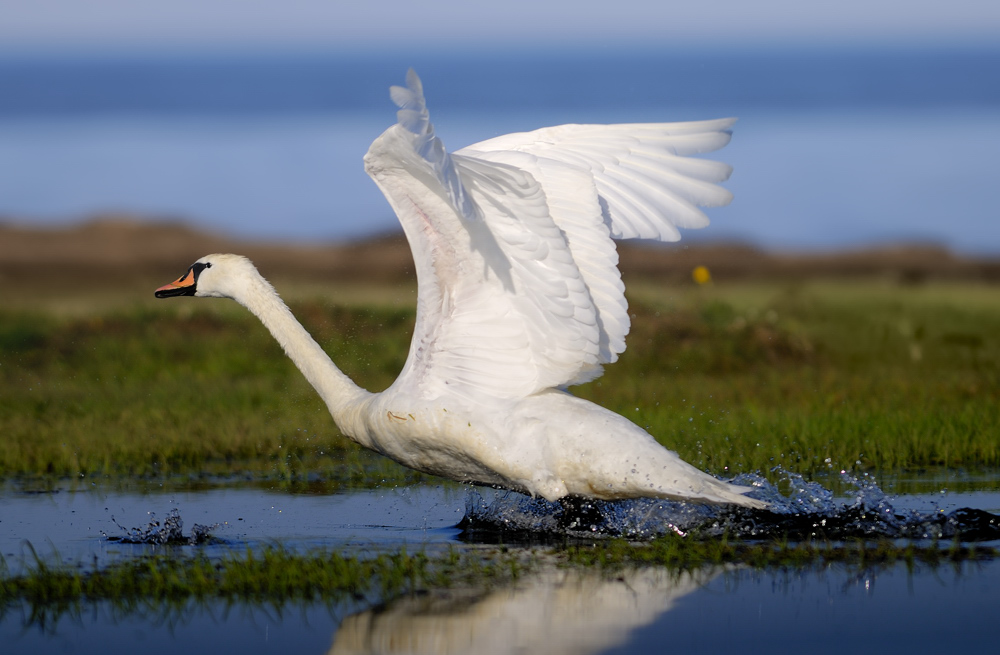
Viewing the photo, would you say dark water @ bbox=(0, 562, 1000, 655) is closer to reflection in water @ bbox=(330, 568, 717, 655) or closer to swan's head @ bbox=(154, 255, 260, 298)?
reflection in water @ bbox=(330, 568, 717, 655)

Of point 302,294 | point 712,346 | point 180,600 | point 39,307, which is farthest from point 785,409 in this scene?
point 39,307

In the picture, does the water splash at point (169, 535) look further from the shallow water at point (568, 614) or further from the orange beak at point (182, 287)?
the orange beak at point (182, 287)

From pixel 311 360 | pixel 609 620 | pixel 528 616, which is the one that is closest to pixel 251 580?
pixel 528 616

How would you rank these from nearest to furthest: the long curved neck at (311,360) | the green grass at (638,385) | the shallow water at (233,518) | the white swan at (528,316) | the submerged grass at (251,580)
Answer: the submerged grass at (251,580) → the white swan at (528,316) → the shallow water at (233,518) → the long curved neck at (311,360) → the green grass at (638,385)

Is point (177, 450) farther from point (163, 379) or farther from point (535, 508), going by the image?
point (163, 379)

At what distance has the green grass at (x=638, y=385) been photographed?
8.59m

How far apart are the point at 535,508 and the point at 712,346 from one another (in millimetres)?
6405

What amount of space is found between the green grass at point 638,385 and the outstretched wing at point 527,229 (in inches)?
69.3

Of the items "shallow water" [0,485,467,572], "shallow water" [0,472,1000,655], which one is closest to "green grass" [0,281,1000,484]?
"shallow water" [0,485,467,572]

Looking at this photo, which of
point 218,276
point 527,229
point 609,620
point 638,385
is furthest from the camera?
point 638,385

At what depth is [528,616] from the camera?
4930 millimetres

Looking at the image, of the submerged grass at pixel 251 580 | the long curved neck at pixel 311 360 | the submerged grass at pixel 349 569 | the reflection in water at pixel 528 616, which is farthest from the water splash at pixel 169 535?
the reflection in water at pixel 528 616

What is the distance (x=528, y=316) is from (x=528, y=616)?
6.48 feet

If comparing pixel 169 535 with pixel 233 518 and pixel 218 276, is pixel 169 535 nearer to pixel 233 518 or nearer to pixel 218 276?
pixel 233 518
